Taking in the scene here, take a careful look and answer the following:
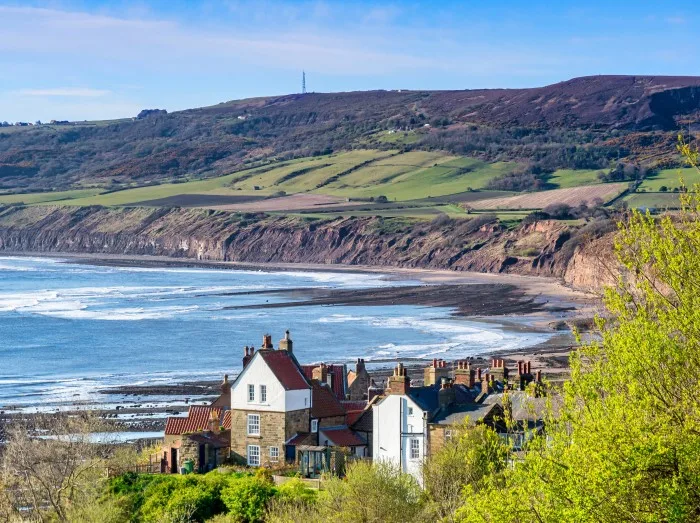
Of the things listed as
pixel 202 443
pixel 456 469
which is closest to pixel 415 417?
pixel 202 443

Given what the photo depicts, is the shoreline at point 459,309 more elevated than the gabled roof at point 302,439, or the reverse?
the gabled roof at point 302,439

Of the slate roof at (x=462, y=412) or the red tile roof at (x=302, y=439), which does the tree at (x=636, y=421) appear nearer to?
the slate roof at (x=462, y=412)

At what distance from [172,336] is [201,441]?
214 ft

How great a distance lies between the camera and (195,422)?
47906mm

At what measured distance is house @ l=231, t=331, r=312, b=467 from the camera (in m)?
42.7

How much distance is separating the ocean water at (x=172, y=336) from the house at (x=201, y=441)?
23736 millimetres

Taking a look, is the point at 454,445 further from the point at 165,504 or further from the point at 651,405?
the point at 651,405

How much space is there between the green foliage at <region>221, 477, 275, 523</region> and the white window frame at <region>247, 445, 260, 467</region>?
16.0ft

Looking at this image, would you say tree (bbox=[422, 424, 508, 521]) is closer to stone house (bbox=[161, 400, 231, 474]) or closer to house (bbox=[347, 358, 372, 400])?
stone house (bbox=[161, 400, 231, 474])

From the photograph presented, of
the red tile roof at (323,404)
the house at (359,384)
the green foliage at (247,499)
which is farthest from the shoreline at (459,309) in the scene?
the green foliage at (247,499)

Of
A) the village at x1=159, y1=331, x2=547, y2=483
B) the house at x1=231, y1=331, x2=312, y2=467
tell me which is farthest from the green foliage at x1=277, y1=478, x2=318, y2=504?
the house at x1=231, y1=331, x2=312, y2=467

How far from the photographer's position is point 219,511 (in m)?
37.8

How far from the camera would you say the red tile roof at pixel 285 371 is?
42.7 m

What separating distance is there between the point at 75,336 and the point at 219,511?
7506 centimetres
